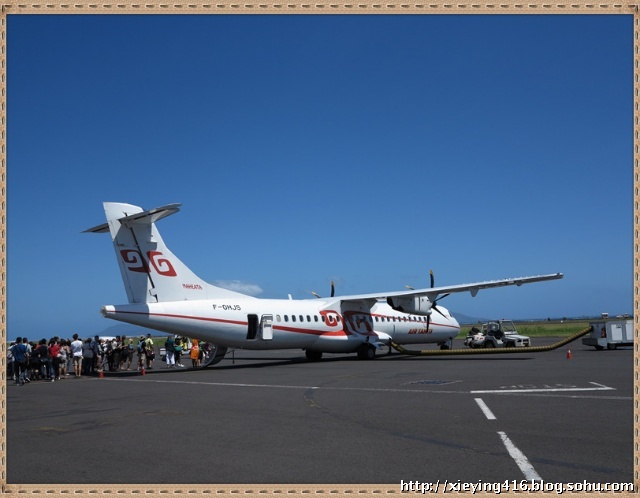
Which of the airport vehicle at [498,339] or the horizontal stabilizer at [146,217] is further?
the airport vehicle at [498,339]

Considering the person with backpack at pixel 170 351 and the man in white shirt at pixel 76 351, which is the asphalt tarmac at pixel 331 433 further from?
the person with backpack at pixel 170 351

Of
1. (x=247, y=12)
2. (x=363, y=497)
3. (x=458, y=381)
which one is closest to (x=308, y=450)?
(x=363, y=497)

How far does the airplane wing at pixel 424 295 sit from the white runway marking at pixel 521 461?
2248 centimetres

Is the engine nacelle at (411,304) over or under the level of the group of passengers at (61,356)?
over

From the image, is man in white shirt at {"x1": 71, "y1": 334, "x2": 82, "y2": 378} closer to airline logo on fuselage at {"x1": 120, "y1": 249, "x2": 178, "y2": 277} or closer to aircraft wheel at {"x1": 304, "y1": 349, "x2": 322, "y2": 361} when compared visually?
airline logo on fuselage at {"x1": 120, "y1": 249, "x2": 178, "y2": 277}

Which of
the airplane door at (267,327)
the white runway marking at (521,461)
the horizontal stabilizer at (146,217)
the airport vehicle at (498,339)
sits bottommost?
the airport vehicle at (498,339)

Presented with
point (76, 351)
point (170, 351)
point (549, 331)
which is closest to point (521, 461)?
point (76, 351)

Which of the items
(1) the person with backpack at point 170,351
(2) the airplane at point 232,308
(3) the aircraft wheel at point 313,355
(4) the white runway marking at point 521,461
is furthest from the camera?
(3) the aircraft wheel at point 313,355

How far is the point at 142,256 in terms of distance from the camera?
78.6ft

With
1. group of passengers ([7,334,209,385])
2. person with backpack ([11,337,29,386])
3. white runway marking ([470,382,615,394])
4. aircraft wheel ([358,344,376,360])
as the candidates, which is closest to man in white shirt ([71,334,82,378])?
group of passengers ([7,334,209,385])

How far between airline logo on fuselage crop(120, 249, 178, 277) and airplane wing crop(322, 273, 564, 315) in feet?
34.4

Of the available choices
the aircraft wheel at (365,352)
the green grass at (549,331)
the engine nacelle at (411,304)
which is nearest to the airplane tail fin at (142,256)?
the aircraft wheel at (365,352)

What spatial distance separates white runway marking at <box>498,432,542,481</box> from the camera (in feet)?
22.0

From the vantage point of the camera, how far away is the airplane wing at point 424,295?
99.7ft
